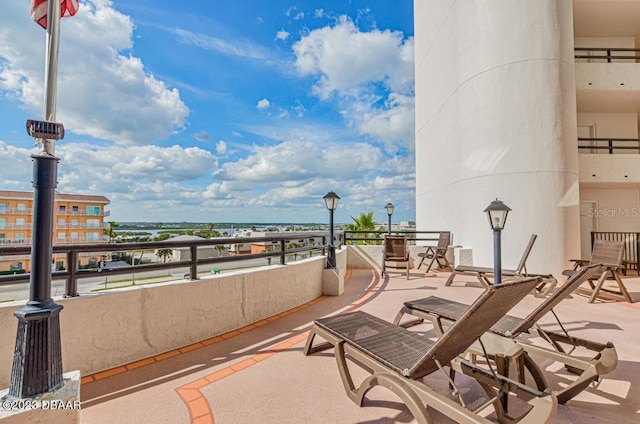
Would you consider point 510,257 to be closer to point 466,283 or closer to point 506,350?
point 466,283

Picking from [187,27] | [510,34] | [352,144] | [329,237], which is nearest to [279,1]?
[187,27]

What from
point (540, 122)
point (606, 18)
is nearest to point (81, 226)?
point (540, 122)

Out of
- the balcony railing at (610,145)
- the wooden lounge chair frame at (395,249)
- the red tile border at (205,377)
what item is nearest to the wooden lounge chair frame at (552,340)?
the red tile border at (205,377)

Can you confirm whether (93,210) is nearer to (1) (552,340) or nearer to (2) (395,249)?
(2) (395,249)

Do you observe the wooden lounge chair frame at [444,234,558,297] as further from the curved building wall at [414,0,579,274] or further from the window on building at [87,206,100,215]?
the window on building at [87,206,100,215]

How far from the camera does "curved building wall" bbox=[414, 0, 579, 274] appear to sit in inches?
320

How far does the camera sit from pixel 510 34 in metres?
8.54

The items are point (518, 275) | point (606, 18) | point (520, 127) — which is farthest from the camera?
point (606, 18)

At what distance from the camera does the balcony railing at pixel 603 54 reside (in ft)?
31.8

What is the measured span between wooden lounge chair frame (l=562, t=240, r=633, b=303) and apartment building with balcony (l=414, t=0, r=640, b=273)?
1.45 m

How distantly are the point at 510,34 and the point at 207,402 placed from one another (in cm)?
1092

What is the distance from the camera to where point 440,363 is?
218 centimetres

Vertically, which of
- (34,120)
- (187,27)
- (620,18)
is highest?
(187,27)

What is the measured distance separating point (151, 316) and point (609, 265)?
25.5ft
